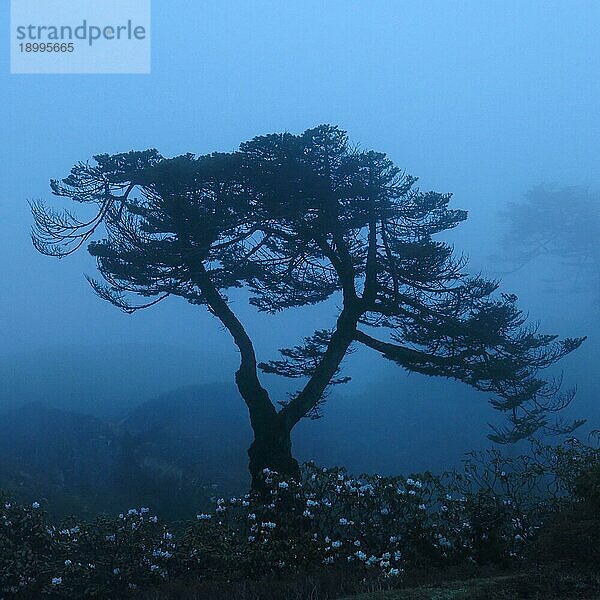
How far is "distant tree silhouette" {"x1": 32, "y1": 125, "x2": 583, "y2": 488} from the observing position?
37.7ft

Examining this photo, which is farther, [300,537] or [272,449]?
[272,449]

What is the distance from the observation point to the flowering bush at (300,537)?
7723 millimetres

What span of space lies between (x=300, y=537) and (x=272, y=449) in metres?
3.50

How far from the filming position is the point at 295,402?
41.0 feet

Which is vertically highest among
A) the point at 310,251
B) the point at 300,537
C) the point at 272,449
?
the point at 310,251

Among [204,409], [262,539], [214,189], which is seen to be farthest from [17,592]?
[204,409]

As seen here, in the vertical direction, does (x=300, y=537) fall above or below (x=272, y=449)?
below

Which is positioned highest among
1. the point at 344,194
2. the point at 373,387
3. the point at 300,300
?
the point at 373,387

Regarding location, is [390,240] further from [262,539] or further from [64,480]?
[64,480]

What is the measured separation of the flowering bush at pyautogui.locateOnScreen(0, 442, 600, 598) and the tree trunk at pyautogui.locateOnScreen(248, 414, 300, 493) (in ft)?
6.84

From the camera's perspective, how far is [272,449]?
11945mm

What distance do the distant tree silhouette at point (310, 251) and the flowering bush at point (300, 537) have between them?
2.52 meters

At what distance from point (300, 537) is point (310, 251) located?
5744mm

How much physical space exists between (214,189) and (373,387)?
39579 mm
